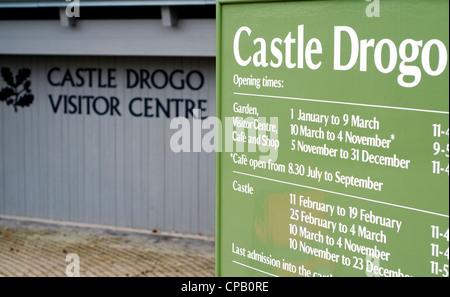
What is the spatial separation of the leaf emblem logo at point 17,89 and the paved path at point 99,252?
6.64ft

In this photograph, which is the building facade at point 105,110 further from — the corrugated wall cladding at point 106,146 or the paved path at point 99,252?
the paved path at point 99,252

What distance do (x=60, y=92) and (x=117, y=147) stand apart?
4.32 feet

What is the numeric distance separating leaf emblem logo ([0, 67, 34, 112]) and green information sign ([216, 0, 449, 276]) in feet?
29.7

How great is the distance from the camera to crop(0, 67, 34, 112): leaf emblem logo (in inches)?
486

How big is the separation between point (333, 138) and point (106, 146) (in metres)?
8.96

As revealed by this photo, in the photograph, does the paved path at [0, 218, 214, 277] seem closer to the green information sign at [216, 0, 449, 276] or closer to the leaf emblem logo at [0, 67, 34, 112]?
the leaf emblem logo at [0, 67, 34, 112]

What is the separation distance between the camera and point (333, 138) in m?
3.32

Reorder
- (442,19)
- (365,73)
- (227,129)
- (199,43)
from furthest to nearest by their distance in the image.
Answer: (199,43), (227,129), (365,73), (442,19)

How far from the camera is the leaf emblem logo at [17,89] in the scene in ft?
40.5

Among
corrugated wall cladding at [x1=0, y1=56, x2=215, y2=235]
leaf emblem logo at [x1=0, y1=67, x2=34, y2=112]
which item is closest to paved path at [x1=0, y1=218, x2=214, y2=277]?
corrugated wall cladding at [x1=0, y1=56, x2=215, y2=235]

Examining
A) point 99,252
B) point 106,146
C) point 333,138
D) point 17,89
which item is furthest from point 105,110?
point 333,138

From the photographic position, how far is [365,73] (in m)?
3.14
